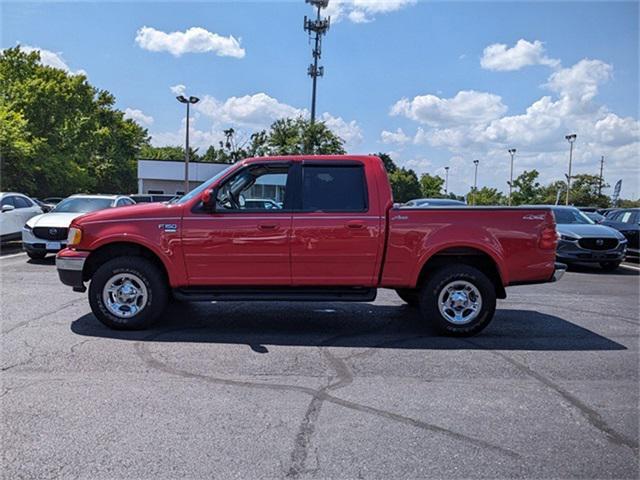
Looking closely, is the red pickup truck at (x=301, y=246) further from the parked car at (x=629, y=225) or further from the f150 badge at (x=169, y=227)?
the parked car at (x=629, y=225)

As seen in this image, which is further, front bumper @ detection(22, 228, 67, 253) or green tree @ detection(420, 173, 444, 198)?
green tree @ detection(420, 173, 444, 198)

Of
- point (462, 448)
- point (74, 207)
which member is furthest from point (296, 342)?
point (74, 207)

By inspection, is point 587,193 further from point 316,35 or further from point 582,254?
point 582,254

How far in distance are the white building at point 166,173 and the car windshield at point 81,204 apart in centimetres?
3206

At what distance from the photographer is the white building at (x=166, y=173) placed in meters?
45.4

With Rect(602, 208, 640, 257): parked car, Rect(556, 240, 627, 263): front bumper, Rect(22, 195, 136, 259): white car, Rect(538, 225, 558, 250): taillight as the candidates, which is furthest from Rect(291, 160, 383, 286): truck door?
Rect(602, 208, 640, 257): parked car

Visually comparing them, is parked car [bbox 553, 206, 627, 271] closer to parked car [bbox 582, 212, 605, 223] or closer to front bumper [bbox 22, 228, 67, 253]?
parked car [bbox 582, 212, 605, 223]

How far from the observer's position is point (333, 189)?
19.3 feet

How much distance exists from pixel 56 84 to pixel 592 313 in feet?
148

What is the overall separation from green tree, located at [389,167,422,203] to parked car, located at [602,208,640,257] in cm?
7206

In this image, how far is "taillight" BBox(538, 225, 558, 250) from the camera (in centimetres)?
588

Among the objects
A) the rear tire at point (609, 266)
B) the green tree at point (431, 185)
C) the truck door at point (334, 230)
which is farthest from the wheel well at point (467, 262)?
the green tree at point (431, 185)

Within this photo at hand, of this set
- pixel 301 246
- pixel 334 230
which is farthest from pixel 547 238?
pixel 301 246

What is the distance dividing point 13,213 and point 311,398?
41.0 ft
